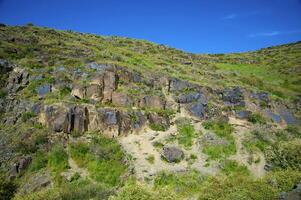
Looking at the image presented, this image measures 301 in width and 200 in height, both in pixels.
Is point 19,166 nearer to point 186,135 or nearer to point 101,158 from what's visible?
point 101,158

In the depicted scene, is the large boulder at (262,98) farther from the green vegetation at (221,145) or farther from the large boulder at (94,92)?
the large boulder at (94,92)

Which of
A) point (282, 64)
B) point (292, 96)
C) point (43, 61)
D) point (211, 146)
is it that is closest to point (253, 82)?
point (292, 96)

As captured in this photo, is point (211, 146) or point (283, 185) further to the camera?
point (211, 146)

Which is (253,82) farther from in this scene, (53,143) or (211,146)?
(53,143)

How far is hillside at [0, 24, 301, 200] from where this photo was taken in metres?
35.4

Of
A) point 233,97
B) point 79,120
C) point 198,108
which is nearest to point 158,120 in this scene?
point 198,108

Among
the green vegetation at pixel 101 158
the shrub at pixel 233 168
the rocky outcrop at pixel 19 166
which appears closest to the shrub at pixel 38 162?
the rocky outcrop at pixel 19 166

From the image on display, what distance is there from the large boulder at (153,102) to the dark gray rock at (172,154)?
9.28 meters

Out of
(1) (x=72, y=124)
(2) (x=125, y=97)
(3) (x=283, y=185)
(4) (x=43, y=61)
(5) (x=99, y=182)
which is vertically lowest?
(5) (x=99, y=182)

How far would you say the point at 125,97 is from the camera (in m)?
50.4

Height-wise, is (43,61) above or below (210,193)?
above

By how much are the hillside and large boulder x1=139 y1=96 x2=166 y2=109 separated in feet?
0.57

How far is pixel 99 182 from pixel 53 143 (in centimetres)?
806

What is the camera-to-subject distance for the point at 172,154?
1702 inches
